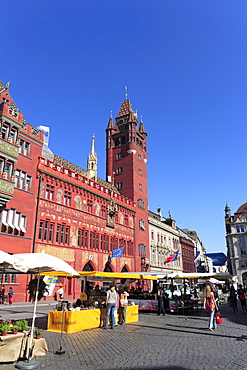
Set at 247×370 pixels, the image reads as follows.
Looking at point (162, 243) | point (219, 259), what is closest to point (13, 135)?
point (219, 259)

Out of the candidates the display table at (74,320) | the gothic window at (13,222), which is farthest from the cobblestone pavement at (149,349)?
the gothic window at (13,222)

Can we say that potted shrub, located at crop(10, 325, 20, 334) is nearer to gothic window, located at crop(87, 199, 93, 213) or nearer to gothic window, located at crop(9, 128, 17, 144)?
gothic window, located at crop(9, 128, 17, 144)

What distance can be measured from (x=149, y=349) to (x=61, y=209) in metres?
25.3

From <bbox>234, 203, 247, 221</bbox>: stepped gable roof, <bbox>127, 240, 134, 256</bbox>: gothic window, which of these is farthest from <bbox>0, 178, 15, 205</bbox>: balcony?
<bbox>234, 203, 247, 221</bbox>: stepped gable roof

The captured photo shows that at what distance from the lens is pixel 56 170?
109 feet

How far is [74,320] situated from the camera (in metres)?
12.1

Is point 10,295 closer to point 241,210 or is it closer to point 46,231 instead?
point 46,231

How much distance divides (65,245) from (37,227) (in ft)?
15.4

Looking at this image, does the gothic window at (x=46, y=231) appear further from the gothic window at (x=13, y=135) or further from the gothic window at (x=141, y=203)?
the gothic window at (x=141, y=203)

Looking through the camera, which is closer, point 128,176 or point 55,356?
point 55,356

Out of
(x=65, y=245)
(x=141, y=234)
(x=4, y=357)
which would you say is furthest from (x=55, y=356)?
(x=141, y=234)

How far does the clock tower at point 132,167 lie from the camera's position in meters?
50.4

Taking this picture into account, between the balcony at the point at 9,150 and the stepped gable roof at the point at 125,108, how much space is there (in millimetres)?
37047

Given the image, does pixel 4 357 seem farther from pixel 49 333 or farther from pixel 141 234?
pixel 141 234
